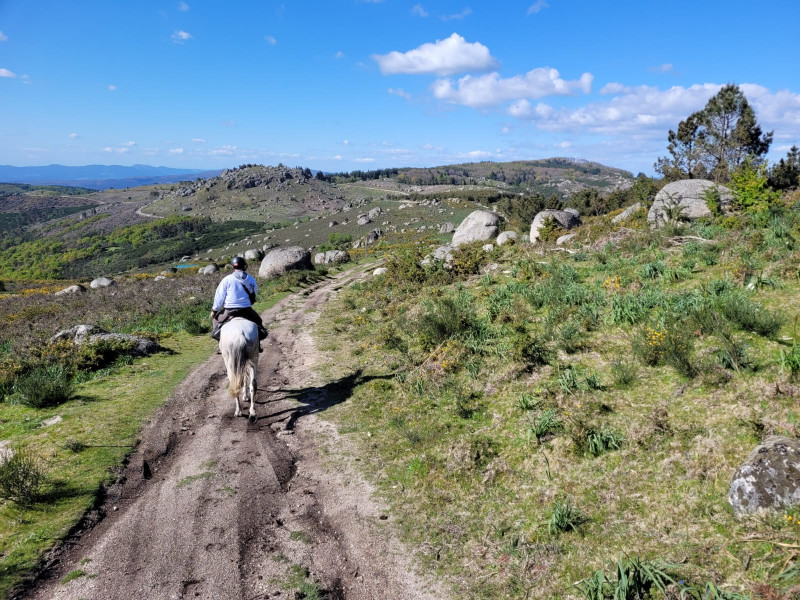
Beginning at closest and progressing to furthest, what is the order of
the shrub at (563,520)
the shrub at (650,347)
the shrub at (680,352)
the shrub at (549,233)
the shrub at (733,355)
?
1. the shrub at (563,520)
2. the shrub at (733,355)
3. the shrub at (680,352)
4. the shrub at (650,347)
5. the shrub at (549,233)

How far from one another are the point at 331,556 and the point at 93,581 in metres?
2.78

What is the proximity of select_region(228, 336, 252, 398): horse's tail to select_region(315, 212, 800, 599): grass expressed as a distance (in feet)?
7.54

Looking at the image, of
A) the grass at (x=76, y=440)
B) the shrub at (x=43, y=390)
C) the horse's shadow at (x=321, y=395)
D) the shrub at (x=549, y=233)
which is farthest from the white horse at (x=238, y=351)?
the shrub at (x=549, y=233)

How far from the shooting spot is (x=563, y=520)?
17.4 ft

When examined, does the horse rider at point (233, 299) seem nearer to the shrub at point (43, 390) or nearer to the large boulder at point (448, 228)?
the shrub at point (43, 390)

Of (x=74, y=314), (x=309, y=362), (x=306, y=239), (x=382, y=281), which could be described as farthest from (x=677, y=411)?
(x=306, y=239)

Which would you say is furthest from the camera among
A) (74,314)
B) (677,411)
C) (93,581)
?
(74,314)

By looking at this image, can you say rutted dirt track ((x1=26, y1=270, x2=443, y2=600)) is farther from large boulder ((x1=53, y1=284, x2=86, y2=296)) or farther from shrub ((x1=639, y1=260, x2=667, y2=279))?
large boulder ((x1=53, y1=284, x2=86, y2=296))

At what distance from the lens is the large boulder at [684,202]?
1938cm

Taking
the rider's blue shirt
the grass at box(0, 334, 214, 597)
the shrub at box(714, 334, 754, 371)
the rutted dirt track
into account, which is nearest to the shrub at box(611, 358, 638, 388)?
the shrub at box(714, 334, 754, 371)

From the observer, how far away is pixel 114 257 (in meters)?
119

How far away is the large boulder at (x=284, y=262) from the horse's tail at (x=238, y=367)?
28841mm

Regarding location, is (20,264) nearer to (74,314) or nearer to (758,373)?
(74,314)

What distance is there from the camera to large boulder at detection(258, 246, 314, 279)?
3703 centimetres
